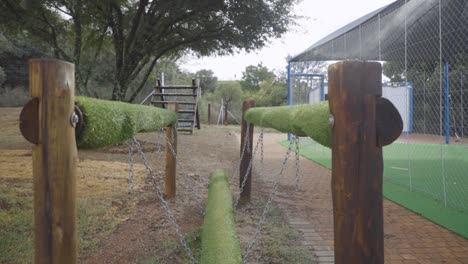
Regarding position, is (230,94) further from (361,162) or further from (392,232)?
(361,162)

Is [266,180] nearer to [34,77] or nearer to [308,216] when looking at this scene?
[308,216]

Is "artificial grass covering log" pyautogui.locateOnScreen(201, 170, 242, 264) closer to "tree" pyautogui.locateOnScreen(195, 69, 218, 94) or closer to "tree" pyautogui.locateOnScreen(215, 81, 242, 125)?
"tree" pyautogui.locateOnScreen(215, 81, 242, 125)

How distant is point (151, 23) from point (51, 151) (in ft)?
30.8

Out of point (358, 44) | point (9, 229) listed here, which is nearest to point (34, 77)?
point (9, 229)

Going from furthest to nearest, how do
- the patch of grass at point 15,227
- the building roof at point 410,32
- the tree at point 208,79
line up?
the tree at point 208,79 < the building roof at point 410,32 < the patch of grass at point 15,227

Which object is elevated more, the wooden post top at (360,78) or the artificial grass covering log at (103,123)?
the wooden post top at (360,78)

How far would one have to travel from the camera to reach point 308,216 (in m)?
5.16

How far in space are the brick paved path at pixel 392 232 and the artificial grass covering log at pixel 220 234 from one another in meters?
1.13

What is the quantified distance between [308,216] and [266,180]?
9.14 feet

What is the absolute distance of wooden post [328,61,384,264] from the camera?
147 centimetres

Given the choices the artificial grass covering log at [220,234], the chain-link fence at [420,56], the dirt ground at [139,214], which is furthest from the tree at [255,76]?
the artificial grass covering log at [220,234]

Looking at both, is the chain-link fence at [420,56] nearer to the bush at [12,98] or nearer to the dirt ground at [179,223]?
the dirt ground at [179,223]

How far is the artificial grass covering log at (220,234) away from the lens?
2062 millimetres

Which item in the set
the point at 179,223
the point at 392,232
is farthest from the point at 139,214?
the point at 392,232
